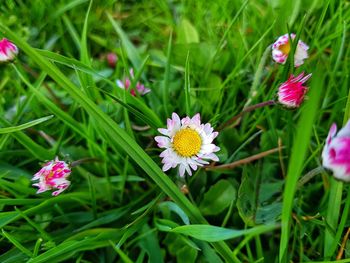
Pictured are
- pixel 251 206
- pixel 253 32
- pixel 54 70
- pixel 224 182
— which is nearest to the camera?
pixel 54 70

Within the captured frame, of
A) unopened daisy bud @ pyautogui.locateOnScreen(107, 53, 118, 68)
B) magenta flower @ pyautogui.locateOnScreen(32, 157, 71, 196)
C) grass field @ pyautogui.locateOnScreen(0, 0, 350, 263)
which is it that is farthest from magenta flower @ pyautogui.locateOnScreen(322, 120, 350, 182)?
unopened daisy bud @ pyautogui.locateOnScreen(107, 53, 118, 68)

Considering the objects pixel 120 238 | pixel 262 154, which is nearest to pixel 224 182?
pixel 262 154

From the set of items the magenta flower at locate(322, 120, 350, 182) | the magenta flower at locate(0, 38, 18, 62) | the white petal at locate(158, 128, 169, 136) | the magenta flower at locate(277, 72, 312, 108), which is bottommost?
the magenta flower at locate(322, 120, 350, 182)

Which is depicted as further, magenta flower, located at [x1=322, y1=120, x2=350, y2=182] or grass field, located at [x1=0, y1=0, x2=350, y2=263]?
grass field, located at [x1=0, y1=0, x2=350, y2=263]

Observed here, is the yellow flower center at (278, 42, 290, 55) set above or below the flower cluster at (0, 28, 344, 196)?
above

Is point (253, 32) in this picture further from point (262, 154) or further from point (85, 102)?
point (85, 102)

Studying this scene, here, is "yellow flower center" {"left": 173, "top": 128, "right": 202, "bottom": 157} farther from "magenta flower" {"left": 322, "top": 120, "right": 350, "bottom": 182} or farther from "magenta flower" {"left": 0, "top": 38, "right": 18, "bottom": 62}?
"magenta flower" {"left": 0, "top": 38, "right": 18, "bottom": 62}
